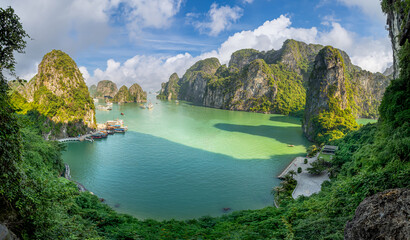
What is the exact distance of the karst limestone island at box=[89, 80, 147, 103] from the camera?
15388cm

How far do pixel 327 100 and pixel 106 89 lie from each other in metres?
177

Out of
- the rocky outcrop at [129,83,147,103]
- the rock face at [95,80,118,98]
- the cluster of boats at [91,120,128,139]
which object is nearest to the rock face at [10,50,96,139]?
the cluster of boats at [91,120,128,139]

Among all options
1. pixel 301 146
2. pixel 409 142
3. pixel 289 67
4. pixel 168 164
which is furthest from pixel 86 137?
pixel 289 67

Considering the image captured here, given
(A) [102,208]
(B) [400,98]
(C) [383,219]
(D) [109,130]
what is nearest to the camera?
(C) [383,219]

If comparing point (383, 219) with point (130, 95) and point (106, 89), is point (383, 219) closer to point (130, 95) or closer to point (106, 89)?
point (130, 95)

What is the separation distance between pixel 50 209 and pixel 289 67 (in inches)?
6473

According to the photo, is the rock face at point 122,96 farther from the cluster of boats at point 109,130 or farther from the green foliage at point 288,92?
the cluster of boats at point 109,130

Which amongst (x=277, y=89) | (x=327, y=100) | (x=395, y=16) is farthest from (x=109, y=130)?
(x=277, y=89)

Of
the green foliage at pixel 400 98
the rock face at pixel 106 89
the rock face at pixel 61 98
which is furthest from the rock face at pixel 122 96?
the green foliage at pixel 400 98

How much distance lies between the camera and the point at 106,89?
187750 mm

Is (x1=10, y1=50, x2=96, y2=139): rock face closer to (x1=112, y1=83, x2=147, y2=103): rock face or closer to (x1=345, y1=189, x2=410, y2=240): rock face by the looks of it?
(x1=345, y1=189, x2=410, y2=240): rock face

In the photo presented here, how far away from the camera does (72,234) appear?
21.9ft

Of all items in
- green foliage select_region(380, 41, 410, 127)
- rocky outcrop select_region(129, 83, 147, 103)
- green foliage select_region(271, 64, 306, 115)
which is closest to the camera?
green foliage select_region(380, 41, 410, 127)

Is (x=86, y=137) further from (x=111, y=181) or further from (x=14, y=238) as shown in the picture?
(x=14, y=238)
